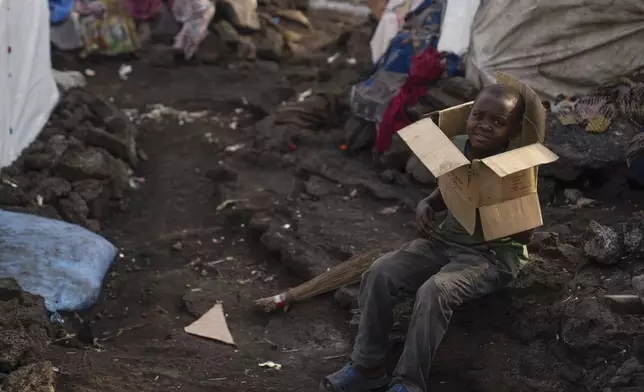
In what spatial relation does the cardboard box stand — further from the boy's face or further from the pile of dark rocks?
the pile of dark rocks

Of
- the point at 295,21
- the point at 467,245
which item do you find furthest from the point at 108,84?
the point at 467,245

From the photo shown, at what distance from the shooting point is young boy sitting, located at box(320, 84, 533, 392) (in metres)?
3.18

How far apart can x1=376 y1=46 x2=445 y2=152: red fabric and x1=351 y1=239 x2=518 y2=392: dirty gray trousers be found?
118 inches

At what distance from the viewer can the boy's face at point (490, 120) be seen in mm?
3274

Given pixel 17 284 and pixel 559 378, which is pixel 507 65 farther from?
pixel 17 284

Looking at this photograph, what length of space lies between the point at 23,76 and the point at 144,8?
3.66 m

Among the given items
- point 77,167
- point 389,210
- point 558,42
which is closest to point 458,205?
point 389,210

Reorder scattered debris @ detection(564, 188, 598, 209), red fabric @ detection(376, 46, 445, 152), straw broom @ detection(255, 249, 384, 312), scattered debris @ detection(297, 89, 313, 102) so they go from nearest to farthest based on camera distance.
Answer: straw broom @ detection(255, 249, 384, 312) → scattered debris @ detection(564, 188, 598, 209) → red fabric @ detection(376, 46, 445, 152) → scattered debris @ detection(297, 89, 313, 102)

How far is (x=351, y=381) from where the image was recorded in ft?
11.2

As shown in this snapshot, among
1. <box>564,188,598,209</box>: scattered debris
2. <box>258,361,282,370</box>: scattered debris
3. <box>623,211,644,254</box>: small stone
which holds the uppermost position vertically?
<box>623,211,644,254</box>: small stone

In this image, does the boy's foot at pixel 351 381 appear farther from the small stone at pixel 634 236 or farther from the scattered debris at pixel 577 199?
the scattered debris at pixel 577 199

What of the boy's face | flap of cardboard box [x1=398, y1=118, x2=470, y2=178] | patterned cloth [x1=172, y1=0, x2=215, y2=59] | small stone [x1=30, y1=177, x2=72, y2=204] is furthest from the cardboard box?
patterned cloth [x1=172, y1=0, x2=215, y2=59]

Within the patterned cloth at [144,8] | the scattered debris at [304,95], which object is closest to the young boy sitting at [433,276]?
the scattered debris at [304,95]

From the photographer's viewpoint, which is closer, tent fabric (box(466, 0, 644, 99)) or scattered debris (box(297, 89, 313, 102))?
tent fabric (box(466, 0, 644, 99))
